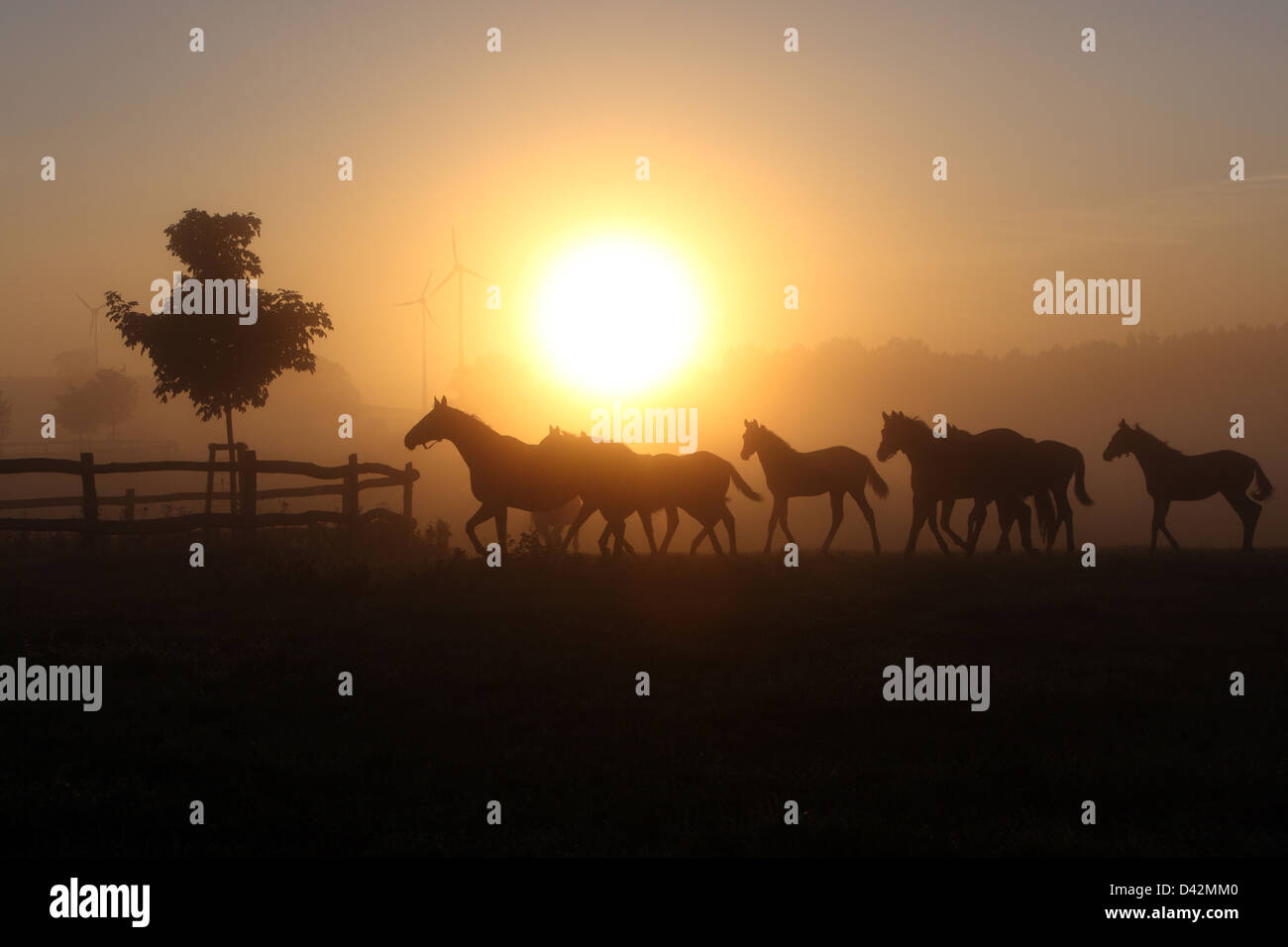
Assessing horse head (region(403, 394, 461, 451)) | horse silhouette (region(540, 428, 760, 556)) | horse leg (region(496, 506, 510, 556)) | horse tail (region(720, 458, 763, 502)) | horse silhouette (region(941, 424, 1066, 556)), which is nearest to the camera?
horse leg (region(496, 506, 510, 556))

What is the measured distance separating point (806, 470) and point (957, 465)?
2.83 meters

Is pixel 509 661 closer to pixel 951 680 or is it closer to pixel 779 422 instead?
pixel 951 680

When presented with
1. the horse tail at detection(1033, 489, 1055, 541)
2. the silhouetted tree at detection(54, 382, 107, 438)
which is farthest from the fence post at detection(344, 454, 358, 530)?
the silhouetted tree at detection(54, 382, 107, 438)

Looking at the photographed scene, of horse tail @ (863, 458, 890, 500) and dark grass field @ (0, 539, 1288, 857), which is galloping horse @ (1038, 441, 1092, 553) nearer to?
horse tail @ (863, 458, 890, 500)

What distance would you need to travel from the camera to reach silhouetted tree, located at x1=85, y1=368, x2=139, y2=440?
9688 centimetres

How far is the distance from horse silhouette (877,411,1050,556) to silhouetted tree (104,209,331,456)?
1556cm

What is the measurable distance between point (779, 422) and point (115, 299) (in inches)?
4542

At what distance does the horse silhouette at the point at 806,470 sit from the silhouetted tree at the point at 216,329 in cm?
1311

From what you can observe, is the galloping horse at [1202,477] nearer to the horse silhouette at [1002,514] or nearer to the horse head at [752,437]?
the horse silhouette at [1002,514]

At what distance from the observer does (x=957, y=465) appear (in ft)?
65.1

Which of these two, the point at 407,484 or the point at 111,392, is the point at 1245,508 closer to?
the point at 407,484

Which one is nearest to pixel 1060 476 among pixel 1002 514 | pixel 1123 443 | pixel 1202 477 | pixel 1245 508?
pixel 1123 443

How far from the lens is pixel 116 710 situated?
382 inches

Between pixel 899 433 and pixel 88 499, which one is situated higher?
pixel 899 433
